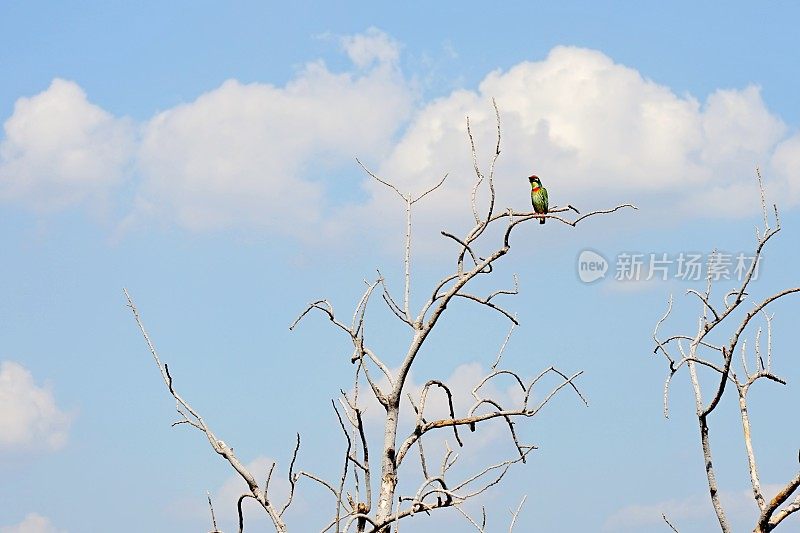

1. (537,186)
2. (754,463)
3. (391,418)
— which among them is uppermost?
(537,186)

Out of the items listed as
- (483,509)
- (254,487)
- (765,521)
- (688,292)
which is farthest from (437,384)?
(765,521)

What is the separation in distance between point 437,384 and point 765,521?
245 centimetres

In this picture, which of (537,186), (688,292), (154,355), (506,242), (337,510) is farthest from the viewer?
(537,186)

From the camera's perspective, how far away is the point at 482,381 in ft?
24.4

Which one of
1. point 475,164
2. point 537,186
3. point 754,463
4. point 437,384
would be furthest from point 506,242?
point 537,186

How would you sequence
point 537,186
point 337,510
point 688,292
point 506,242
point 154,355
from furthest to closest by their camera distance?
point 537,186, point 688,292, point 506,242, point 154,355, point 337,510

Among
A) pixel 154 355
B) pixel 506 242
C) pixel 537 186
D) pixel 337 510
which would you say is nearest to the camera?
pixel 337 510

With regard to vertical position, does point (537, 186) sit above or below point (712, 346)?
above

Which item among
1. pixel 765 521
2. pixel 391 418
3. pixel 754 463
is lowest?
pixel 765 521

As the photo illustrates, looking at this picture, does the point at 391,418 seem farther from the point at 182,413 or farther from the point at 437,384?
Result: the point at 182,413

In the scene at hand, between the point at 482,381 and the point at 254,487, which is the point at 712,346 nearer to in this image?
the point at 482,381

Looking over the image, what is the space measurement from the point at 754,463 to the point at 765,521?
1.45ft

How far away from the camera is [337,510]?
17.3 feet

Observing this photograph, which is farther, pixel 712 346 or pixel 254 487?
pixel 712 346
